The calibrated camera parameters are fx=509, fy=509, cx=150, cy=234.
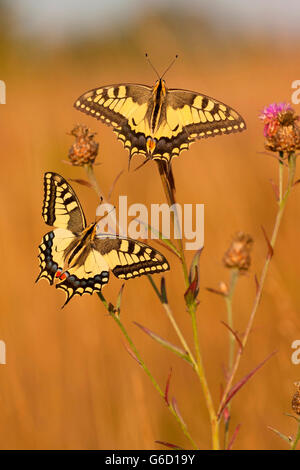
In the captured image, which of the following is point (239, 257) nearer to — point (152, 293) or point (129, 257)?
point (129, 257)

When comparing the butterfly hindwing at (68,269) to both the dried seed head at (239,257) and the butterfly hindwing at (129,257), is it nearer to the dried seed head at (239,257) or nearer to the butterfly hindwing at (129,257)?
the butterfly hindwing at (129,257)

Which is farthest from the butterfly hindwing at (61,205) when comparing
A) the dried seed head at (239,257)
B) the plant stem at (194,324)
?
the dried seed head at (239,257)

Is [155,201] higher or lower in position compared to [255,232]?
higher

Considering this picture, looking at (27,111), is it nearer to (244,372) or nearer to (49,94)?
(49,94)

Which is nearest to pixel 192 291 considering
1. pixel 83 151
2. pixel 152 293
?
pixel 83 151

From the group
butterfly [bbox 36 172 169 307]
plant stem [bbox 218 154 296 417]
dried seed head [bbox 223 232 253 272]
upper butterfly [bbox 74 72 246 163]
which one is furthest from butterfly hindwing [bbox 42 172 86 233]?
plant stem [bbox 218 154 296 417]

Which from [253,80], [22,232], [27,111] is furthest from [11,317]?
[253,80]

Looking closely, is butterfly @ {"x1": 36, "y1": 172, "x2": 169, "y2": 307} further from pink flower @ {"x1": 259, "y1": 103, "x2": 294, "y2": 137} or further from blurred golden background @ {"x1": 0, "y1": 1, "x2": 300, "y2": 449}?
pink flower @ {"x1": 259, "y1": 103, "x2": 294, "y2": 137}
